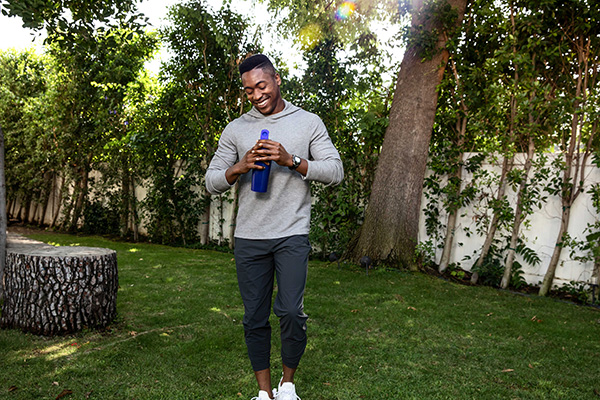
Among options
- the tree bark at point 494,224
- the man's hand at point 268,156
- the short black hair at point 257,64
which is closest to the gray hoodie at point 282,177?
the man's hand at point 268,156

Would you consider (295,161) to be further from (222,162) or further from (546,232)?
(546,232)

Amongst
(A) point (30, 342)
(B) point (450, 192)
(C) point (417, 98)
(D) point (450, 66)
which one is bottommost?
(A) point (30, 342)

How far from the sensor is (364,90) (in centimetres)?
755

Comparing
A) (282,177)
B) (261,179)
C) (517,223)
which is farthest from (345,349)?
(517,223)

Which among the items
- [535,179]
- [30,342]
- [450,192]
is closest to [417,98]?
[450,192]

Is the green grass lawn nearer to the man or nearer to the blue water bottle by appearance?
the man

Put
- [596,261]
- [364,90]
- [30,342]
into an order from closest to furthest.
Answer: [30,342], [596,261], [364,90]

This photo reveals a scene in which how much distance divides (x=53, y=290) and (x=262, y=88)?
7.94ft

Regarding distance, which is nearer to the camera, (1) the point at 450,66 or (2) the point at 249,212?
(2) the point at 249,212

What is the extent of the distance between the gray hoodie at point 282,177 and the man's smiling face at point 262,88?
0.06 m

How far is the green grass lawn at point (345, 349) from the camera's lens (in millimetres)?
2836

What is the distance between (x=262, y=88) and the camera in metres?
2.41

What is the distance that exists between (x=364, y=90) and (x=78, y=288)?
5.44 m

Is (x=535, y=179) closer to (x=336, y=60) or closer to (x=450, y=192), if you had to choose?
(x=450, y=192)
